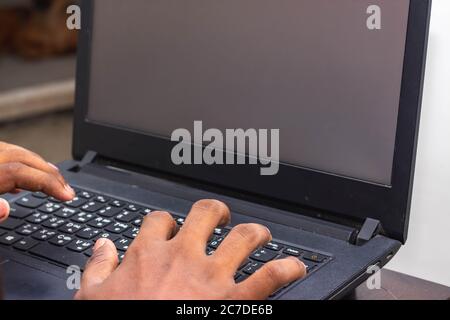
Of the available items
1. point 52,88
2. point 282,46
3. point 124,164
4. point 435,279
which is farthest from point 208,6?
point 52,88

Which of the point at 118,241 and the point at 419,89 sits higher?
the point at 419,89

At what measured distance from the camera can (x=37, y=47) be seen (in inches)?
73.2

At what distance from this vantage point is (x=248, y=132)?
713 millimetres

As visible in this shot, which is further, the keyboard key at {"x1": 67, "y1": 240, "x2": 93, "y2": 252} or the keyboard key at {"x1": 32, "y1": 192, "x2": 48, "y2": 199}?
the keyboard key at {"x1": 32, "y1": 192, "x2": 48, "y2": 199}

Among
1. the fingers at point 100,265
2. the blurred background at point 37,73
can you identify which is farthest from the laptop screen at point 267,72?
the blurred background at point 37,73

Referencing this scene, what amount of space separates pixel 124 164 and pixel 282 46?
248 millimetres

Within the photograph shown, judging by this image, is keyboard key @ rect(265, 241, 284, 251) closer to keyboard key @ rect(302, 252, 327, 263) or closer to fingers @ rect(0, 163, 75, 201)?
keyboard key @ rect(302, 252, 327, 263)

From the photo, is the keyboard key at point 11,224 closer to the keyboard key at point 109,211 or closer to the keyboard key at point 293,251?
the keyboard key at point 109,211

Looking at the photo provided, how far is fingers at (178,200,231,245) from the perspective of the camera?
0.56m

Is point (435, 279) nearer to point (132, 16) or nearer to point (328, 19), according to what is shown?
point (328, 19)

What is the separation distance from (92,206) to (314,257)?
0.24 m

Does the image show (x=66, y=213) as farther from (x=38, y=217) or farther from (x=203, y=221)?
(x=203, y=221)

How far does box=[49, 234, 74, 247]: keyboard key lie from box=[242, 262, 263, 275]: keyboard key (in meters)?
0.17

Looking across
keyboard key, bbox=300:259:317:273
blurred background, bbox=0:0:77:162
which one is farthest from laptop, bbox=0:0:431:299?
blurred background, bbox=0:0:77:162
